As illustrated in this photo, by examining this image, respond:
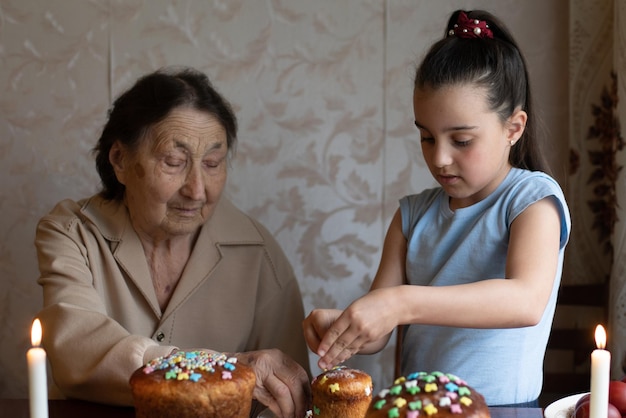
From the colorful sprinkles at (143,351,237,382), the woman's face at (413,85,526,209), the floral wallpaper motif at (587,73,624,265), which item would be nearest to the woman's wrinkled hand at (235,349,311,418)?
the colorful sprinkles at (143,351,237,382)

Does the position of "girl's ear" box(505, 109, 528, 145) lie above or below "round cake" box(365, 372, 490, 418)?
above

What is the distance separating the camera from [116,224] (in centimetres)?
217

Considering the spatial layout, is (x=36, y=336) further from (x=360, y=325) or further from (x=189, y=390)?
(x=360, y=325)

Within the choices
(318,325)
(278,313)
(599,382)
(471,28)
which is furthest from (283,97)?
(599,382)

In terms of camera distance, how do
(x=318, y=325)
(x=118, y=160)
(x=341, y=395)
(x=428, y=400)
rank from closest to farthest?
(x=428, y=400) → (x=341, y=395) → (x=318, y=325) → (x=118, y=160)

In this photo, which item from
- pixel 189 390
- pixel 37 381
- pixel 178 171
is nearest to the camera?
pixel 37 381

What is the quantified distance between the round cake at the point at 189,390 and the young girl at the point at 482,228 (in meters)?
0.19

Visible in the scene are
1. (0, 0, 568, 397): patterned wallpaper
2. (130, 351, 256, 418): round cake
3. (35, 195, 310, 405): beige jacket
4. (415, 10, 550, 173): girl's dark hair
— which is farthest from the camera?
(0, 0, 568, 397): patterned wallpaper

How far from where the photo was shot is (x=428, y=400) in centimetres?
111

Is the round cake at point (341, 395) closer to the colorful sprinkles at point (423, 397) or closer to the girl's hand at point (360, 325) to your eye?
the girl's hand at point (360, 325)

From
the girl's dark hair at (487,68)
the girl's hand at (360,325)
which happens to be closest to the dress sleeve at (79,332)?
the girl's hand at (360,325)

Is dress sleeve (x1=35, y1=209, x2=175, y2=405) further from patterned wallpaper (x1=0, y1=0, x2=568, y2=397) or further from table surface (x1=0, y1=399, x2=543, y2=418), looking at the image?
patterned wallpaper (x1=0, y1=0, x2=568, y2=397)

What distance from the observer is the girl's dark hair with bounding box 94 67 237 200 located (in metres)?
2.12

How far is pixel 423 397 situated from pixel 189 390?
1.23 ft
